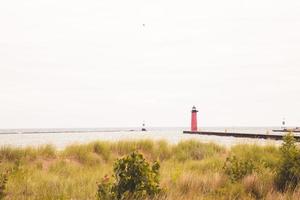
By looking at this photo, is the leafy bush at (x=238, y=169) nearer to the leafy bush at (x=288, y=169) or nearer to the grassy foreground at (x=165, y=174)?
the grassy foreground at (x=165, y=174)

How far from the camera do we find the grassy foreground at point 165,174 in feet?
28.9

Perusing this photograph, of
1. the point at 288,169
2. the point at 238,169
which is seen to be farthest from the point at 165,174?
the point at 288,169

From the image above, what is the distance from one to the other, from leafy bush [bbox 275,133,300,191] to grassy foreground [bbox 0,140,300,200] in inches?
8.9

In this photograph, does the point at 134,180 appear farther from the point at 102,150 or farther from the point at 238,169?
the point at 102,150

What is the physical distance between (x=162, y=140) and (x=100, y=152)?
338 cm

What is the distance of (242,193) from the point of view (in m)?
8.90

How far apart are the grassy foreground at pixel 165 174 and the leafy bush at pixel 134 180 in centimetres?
35

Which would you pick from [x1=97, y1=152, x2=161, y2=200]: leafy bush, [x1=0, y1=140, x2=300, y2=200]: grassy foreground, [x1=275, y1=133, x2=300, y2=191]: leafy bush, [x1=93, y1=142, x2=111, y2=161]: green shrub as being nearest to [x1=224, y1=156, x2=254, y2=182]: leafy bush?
[x1=0, y1=140, x2=300, y2=200]: grassy foreground

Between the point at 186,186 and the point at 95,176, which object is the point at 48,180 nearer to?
Answer: the point at 95,176

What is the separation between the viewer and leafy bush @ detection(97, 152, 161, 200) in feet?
25.4

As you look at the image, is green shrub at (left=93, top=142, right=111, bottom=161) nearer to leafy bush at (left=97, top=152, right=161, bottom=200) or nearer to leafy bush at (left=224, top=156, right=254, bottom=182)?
leafy bush at (left=224, top=156, right=254, bottom=182)

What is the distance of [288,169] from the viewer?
997cm

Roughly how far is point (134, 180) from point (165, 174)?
366 cm

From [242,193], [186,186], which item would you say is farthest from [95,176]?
[242,193]
